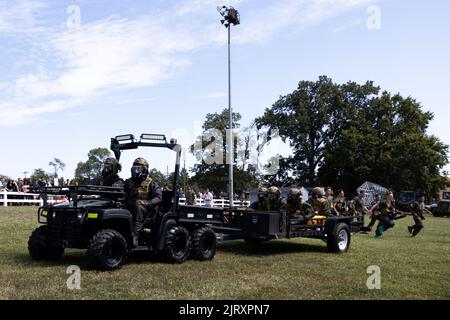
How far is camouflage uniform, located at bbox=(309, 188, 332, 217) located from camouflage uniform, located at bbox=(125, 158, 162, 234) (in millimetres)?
5293

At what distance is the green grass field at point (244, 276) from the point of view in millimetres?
7395

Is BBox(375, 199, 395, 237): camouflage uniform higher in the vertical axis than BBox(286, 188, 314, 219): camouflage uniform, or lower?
lower

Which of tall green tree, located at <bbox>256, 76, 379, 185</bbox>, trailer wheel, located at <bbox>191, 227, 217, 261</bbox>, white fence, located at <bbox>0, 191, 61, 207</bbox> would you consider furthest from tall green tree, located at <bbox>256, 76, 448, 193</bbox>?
trailer wheel, located at <bbox>191, 227, 217, 261</bbox>

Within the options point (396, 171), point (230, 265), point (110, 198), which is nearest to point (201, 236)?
point (230, 265)

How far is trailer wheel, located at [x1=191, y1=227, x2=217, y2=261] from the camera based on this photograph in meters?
10.3

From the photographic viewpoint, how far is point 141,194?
975 centimetres

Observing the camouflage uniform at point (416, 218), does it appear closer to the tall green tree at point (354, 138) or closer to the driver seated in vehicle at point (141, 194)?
the driver seated in vehicle at point (141, 194)

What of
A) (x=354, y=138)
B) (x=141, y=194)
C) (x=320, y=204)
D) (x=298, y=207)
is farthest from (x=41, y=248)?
(x=354, y=138)

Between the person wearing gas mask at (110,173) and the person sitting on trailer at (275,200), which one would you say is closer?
the person wearing gas mask at (110,173)

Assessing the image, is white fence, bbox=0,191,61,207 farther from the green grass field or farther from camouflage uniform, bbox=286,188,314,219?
camouflage uniform, bbox=286,188,314,219

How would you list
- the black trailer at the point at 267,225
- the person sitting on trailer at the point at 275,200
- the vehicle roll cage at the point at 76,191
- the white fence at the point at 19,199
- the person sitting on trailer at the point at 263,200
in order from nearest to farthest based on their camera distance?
the vehicle roll cage at the point at 76,191, the black trailer at the point at 267,225, the person sitting on trailer at the point at 275,200, the person sitting on trailer at the point at 263,200, the white fence at the point at 19,199

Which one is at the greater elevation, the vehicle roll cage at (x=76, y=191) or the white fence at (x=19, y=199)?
the vehicle roll cage at (x=76, y=191)

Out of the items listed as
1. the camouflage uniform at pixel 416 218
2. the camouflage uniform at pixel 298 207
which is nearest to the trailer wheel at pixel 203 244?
the camouflage uniform at pixel 298 207

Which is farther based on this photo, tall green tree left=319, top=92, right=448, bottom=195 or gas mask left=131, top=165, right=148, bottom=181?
tall green tree left=319, top=92, right=448, bottom=195
